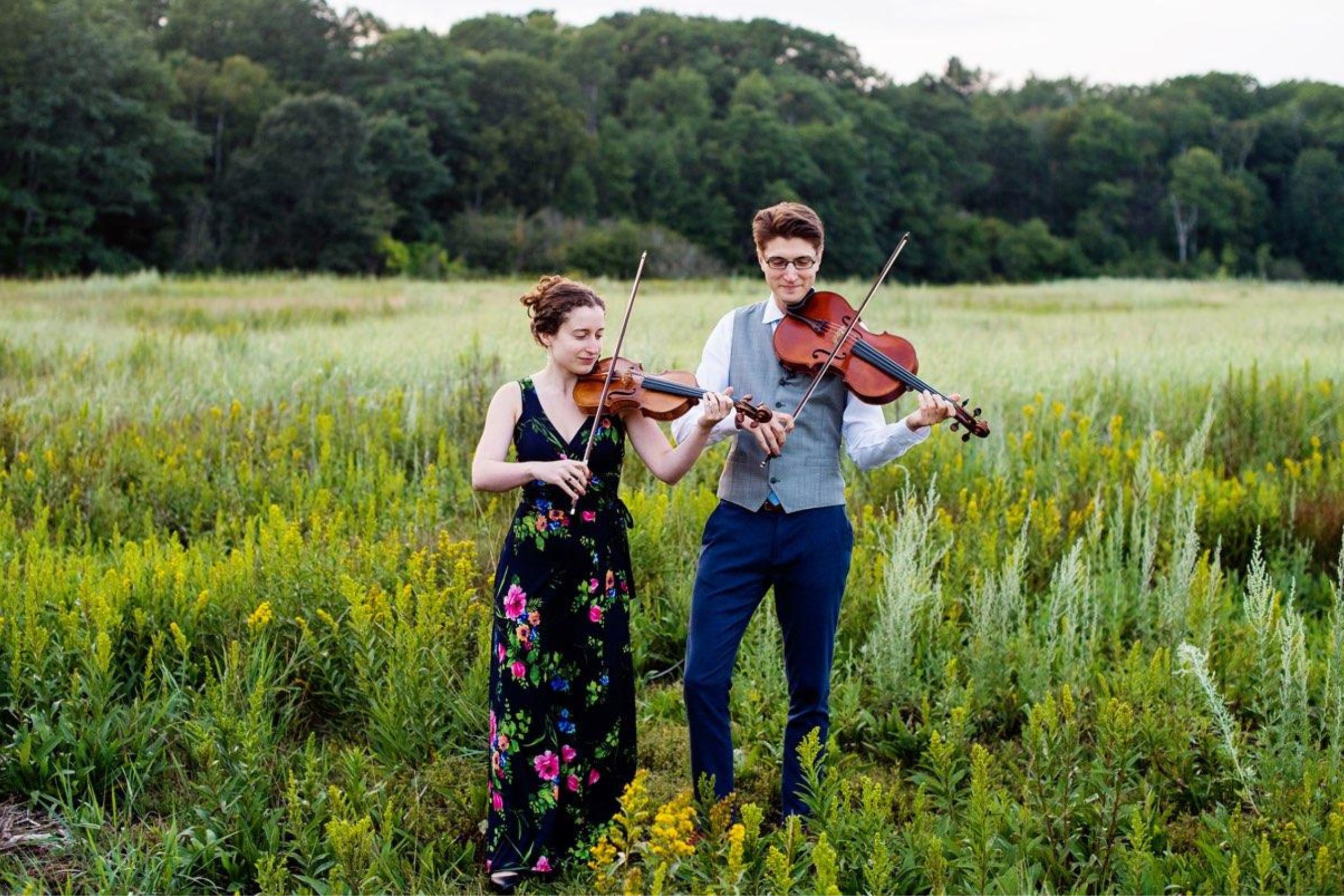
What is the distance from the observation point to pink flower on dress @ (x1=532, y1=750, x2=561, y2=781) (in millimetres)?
4117

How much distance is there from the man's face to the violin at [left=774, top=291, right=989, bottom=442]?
2.5 inches

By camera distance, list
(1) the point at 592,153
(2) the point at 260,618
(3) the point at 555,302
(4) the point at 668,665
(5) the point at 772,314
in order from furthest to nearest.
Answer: (1) the point at 592,153, (4) the point at 668,665, (2) the point at 260,618, (5) the point at 772,314, (3) the point at 555,302

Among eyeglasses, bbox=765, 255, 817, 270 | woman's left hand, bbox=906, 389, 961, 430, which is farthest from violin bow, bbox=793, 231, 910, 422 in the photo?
woman's left hand, bbox=906, 389, 961, 430

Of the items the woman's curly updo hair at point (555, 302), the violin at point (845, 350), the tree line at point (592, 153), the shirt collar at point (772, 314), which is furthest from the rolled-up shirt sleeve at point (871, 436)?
the tree line at point (592, 153)

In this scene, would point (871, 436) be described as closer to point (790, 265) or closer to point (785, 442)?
point (785, 442)

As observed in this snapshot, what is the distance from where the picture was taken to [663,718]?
5.61m

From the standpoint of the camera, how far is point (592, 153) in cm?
6781

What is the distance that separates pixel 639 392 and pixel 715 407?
374 mm

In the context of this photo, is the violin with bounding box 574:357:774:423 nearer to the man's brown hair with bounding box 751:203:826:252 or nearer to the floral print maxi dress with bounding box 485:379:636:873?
the floral print maxi dress with bounding box 485:379:636:873

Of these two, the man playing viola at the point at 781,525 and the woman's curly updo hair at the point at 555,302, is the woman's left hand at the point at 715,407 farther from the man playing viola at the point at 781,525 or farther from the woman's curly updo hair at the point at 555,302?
the woman's curly updo hair at the point at 555,302

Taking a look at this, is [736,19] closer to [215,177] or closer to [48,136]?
[215,177]

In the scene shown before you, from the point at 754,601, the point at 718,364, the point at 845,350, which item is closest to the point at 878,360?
the point at 845,350

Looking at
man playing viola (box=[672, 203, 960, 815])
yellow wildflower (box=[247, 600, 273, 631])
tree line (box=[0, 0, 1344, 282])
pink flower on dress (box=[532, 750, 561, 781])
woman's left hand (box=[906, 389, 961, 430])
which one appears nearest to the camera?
woman's left hand (box=[906, 389, 961, 430])

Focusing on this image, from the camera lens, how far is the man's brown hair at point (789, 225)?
3.93 meters
